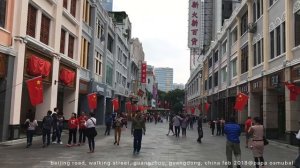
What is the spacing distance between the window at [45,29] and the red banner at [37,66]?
1.45 meters

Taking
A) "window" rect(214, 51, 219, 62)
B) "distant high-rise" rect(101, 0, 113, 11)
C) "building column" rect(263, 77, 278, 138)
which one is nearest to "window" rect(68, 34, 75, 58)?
"building column" rect(263, 77, 278, 138)

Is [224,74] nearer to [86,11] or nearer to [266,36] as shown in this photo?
[266,36]

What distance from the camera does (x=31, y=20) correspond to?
64.2 feet

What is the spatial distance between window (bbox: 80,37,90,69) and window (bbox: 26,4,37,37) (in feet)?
Result: 34.6

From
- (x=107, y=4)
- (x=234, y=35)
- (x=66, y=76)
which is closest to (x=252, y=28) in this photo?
(x=234, y=35)

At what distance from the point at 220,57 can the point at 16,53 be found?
30686 mm

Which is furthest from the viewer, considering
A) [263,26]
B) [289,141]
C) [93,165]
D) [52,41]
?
[263,26]

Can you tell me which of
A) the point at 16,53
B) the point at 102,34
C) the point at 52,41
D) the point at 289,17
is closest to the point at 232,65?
the point at 102,34

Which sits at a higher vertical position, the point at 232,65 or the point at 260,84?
the point at 232,65

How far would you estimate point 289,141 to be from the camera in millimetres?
19969

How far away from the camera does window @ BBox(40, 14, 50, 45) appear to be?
2127 cm

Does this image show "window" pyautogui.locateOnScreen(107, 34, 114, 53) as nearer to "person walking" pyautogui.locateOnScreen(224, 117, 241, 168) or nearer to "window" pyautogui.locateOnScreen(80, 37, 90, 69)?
"window" pyautogui.locateOnScreen(80, 37, 90, 69)

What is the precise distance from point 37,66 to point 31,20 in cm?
256

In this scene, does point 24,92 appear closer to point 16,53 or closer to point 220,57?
point 16,53
